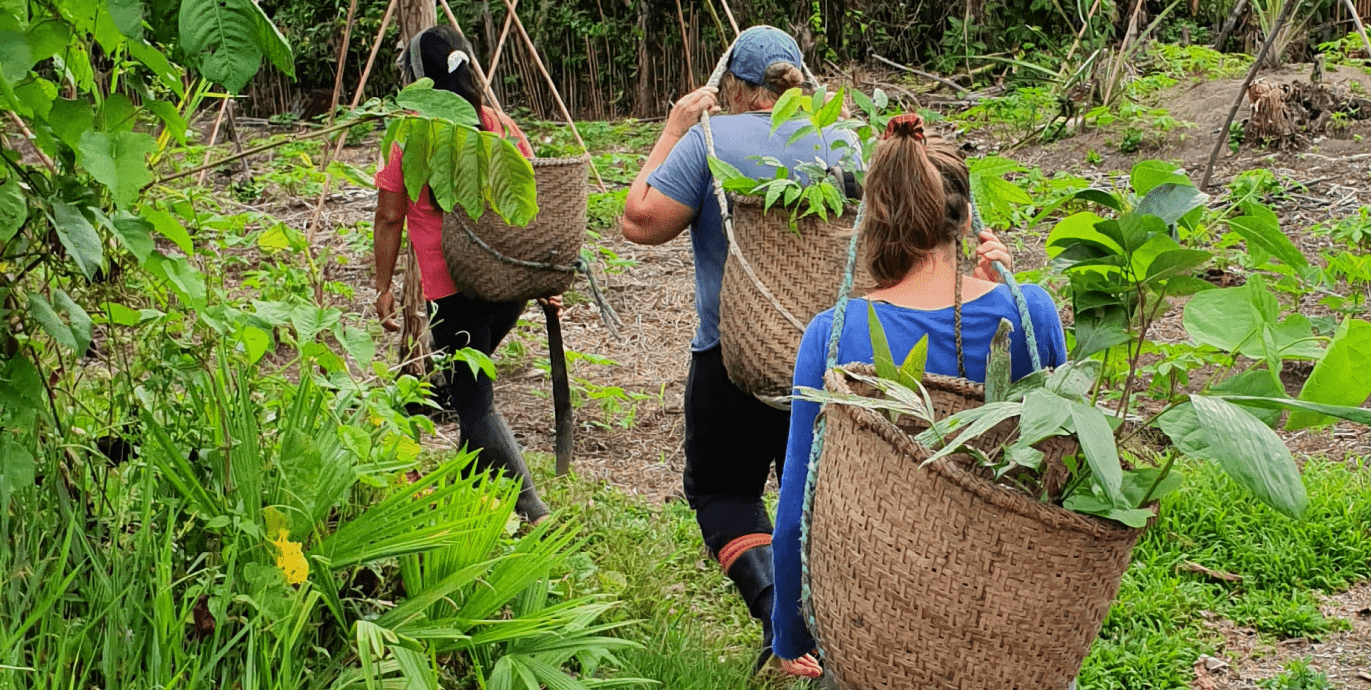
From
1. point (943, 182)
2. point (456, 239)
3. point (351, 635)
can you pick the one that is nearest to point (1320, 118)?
point (456, 239)

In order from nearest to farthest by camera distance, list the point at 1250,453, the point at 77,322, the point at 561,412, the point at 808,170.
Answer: the point at 1250,453, the point at 77,322, the point at 808,170, the point at 561,412

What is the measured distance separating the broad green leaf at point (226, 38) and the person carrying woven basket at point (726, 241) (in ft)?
4.77

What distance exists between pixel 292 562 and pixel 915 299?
126 cm

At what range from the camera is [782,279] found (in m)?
2.81

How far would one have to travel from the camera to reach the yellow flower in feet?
7.88

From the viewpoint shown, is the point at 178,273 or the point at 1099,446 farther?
the point at 178,273

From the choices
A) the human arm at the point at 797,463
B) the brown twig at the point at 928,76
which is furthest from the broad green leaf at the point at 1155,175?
the brown twig at the point at 928,76

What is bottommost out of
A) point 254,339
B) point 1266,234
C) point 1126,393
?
point 254,339

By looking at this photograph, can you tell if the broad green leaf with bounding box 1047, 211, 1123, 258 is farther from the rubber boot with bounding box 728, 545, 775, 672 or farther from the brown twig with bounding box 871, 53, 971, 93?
the brown twig with bounding box 871, 53, 971, 93

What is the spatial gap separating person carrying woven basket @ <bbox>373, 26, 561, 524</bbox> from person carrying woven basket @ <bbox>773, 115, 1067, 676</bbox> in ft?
6.19

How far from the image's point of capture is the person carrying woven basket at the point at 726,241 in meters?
3.10

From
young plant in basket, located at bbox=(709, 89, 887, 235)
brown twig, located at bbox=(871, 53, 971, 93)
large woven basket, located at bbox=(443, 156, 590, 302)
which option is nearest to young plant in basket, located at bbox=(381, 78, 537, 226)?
young plant in basket, located at bbox=(709, 89, 887, 235)

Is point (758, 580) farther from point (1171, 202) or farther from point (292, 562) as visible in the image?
point (1171, 202)

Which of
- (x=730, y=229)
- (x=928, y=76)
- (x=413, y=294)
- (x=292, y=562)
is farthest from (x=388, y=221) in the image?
(x=928, y=76)
